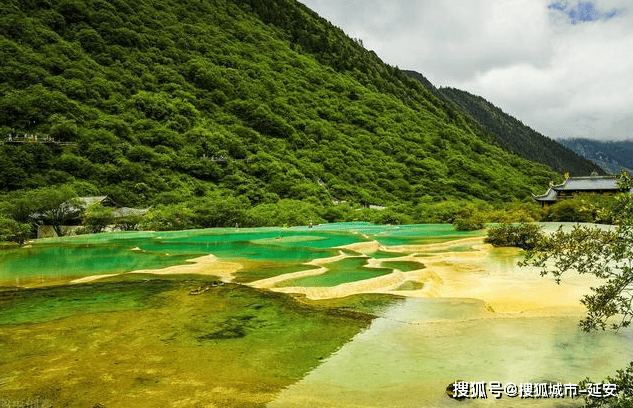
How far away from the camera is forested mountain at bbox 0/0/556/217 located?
68.3 meters

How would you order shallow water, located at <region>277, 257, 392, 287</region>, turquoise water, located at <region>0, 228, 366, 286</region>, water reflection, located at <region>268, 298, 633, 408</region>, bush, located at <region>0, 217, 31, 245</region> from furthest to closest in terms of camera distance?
bush, located at <region>0, 217, 31, 245</region> < turquoise water, located at <region>0, 228, 366, 286</region> < shallow water, located at <region>277, 257, 392, 287</region> < water reflection, located at <region>268, 298, 633, 408</region>

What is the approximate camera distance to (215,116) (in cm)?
10012

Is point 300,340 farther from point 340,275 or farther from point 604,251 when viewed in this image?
point 340,275

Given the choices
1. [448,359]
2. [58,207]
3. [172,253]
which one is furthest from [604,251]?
[58,207]

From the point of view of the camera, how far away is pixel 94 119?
76125 mm

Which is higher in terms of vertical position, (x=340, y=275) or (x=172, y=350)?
(x=340, y=275)

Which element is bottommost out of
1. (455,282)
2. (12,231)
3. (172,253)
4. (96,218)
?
(455,282)

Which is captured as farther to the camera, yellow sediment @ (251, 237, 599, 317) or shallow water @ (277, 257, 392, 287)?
shallow water @ (277, 257, 392, 287)

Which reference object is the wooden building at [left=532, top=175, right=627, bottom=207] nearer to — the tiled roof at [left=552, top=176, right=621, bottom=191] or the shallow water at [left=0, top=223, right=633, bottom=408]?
the tiled roof at [left=552, top=176, right=621, bottom=191]

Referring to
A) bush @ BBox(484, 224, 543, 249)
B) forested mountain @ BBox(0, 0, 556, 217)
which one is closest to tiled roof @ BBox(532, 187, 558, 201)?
forested mountain @ BBox(0, 0, 556, 217)

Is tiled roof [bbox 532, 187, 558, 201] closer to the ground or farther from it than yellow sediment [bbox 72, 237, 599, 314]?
farther from it

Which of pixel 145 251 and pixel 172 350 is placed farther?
pixel 145 251

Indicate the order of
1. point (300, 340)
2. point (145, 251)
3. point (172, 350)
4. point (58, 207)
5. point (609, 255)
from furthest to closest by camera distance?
point (58, 207) → point (145, 251) → point (300, 340) → point (172, 350) → point (609, 255)

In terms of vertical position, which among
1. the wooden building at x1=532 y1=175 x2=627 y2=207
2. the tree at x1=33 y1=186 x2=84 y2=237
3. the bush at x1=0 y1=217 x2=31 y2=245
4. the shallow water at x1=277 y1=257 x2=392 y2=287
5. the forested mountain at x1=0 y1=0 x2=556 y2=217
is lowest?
the shallow water at x1=277 y1=257 x2=392 y2=287
